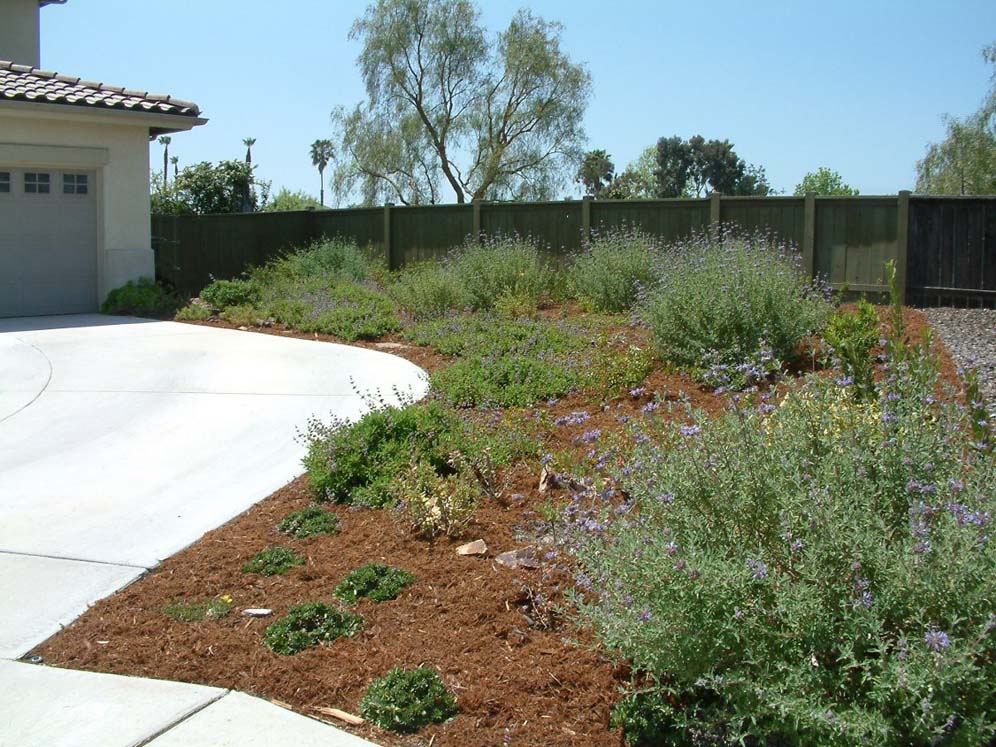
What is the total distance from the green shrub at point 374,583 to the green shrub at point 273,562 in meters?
0.46

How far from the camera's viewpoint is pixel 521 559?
5.94 m

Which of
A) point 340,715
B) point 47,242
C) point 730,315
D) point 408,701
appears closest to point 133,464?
point 340,715

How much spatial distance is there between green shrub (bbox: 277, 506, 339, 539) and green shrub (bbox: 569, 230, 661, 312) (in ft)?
26.9

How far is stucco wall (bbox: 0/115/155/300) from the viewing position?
18.2 metres

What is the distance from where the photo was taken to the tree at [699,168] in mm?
79688

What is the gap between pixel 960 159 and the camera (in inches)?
1495

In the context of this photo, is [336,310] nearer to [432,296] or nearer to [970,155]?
[432,296]

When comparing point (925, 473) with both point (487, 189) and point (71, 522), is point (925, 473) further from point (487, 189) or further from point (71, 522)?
point (487, 189)

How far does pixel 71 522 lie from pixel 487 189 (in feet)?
126

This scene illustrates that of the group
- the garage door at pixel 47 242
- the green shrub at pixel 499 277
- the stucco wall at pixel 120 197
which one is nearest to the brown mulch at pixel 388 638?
the green shrub at pixel 499 277

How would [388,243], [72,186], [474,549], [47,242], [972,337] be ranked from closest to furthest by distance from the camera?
[474,549], [972,337], [47,242], [72,186], [388,243]

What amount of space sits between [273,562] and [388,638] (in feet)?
4.29

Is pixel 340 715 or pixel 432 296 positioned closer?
pixel 340 715

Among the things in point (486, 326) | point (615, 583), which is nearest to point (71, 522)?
point (615, 583)
